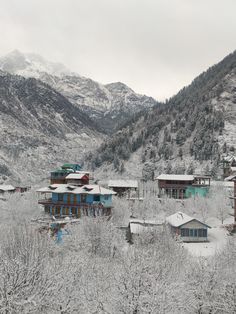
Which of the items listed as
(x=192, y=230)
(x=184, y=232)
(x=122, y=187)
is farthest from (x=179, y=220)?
(x=122, y=187)

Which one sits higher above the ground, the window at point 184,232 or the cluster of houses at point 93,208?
the cluster of houses at point 93,208

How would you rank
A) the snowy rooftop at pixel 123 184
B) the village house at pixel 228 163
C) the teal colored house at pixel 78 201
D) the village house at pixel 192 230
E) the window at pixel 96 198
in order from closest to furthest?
the village house at pixel 192 230, the teal colored house at pixel 78 201, the window at pixel 96 198, the snowy rooftop at pixel 123 184, the village house at pixel 228 163

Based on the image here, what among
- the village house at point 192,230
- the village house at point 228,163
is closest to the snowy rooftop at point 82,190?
the village house at point 192,230

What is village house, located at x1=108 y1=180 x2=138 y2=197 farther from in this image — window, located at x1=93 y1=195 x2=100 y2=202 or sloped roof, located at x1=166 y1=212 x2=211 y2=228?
sloped roof, located at x1=166 y1=212 x2=211 y2=228

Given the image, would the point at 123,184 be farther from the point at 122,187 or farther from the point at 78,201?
the point at 78,201

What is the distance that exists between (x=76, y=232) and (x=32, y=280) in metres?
27.3

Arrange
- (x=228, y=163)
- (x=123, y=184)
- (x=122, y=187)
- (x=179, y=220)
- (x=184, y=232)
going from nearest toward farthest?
1. (x=184, y=232)
2. (x=179, y=220)
3. (x=122, y=187)
4. (x=123, y=184)
5. (x=228, y=163)

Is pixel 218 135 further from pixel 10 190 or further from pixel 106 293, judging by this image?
pixel 106 293

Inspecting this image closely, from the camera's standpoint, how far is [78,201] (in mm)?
77875

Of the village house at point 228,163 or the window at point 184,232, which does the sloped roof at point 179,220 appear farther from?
the village house at point 228,163

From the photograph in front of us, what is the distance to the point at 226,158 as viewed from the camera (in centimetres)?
14762

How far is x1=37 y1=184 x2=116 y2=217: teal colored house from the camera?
7650 cm

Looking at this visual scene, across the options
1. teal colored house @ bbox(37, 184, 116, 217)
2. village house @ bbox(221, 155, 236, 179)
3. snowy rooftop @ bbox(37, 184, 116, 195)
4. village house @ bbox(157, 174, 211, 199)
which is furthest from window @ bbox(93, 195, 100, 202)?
village house @ bbox(221, 155, 236, 179)

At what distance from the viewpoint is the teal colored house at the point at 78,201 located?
251 ft
